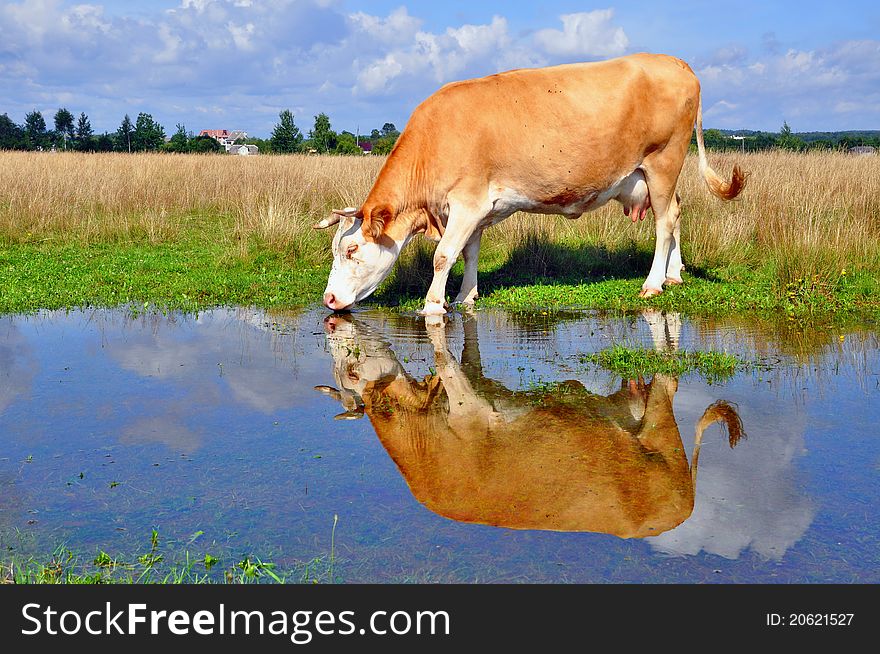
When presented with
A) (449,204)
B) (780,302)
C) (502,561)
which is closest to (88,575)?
(502,561)

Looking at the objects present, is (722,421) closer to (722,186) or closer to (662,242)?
(662,242)

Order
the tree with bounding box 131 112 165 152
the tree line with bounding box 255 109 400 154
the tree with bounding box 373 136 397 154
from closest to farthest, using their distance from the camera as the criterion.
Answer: the tree with bounding box 373 136 397 154 < the tree line with bounding box 255 109 400 154 < the tree with bounding box 131 112 165 152

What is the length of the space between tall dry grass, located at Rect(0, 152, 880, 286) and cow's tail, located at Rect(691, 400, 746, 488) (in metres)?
4.57

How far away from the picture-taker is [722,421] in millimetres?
5184

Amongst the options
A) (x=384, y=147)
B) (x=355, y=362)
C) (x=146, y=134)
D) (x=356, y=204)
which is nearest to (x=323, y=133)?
(x=384, y=147)

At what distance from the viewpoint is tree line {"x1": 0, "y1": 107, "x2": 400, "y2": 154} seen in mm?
52281

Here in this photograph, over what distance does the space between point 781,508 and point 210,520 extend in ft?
8.61

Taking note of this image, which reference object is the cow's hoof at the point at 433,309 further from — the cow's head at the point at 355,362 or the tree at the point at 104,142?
the tree at the point at 104,142

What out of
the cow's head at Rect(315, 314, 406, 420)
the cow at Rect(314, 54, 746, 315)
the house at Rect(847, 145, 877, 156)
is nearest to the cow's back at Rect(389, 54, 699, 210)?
the cow at Rect(314, 54, 746, 315)

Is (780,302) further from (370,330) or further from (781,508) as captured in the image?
(781,508)

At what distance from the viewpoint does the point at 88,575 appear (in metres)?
3.44

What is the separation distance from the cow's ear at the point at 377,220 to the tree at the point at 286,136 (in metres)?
50.8

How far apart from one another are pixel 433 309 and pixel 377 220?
3.58ft

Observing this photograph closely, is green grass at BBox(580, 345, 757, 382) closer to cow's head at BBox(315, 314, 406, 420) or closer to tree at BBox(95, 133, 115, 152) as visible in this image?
cow's head at BBox(315, 314, 406, 420)
